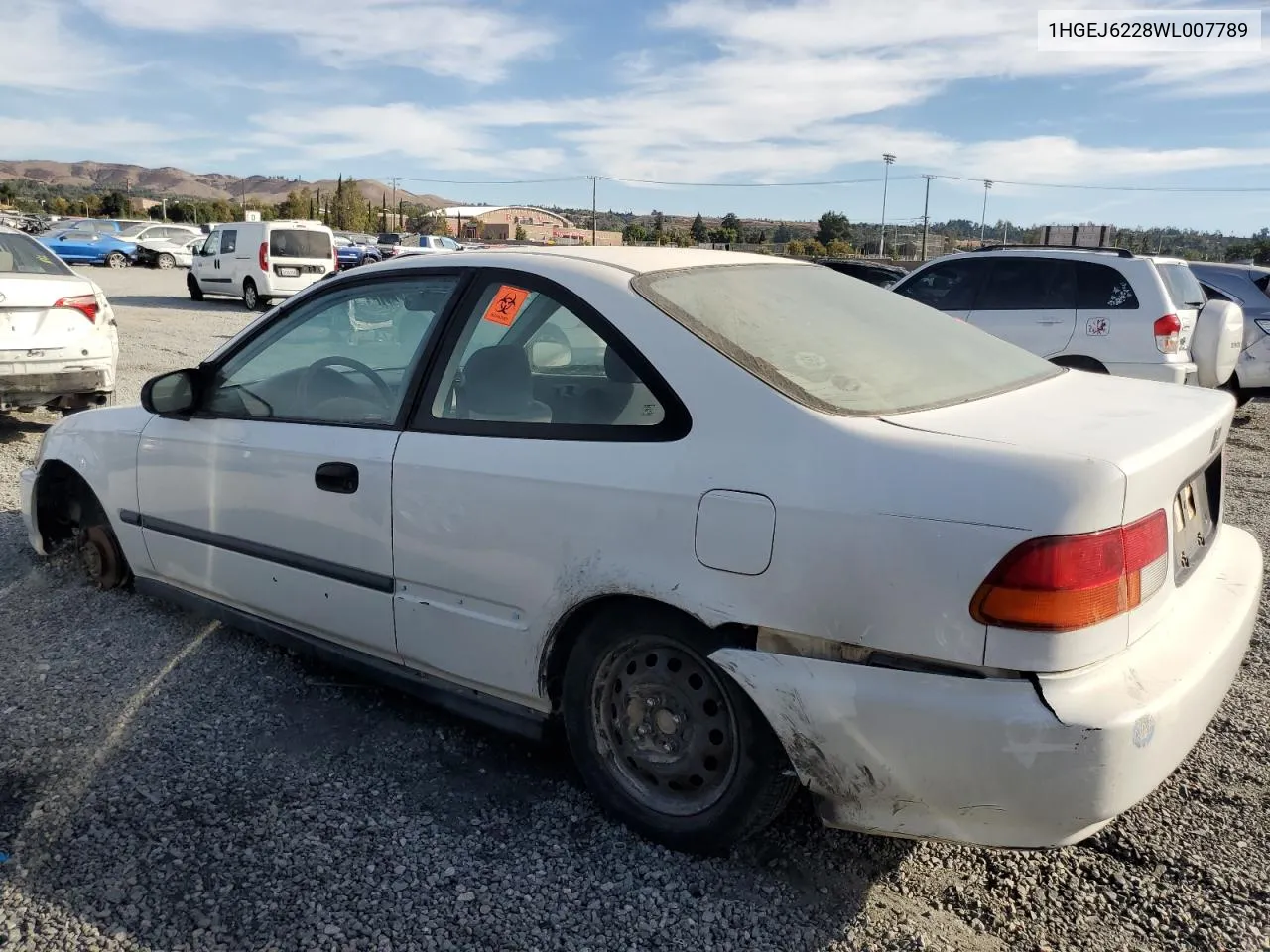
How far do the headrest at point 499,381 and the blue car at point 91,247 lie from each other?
120ft

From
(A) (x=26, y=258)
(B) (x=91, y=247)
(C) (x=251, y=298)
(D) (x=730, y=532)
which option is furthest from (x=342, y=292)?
(B) (x=91, y=247)

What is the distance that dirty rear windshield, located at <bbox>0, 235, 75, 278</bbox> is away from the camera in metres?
7.35

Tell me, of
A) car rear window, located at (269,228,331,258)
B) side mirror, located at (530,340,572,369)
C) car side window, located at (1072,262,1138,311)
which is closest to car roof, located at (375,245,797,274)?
side mirror, located at (530,340,572,369)

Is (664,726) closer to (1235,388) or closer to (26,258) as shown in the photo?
(26,258)

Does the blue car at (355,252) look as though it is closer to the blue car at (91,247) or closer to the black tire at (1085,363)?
the blue car at (91,247)

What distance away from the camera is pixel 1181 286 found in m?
8.49

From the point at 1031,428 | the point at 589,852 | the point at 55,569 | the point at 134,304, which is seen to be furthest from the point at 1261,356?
the point at 134,304

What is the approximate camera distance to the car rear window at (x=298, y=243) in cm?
1956

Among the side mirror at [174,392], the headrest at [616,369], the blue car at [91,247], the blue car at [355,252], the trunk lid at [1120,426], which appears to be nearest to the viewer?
the trunk lid at [1120,426]

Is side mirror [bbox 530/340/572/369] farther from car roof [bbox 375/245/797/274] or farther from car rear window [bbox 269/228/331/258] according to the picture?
car rear window [bbox 269/228/331/258]

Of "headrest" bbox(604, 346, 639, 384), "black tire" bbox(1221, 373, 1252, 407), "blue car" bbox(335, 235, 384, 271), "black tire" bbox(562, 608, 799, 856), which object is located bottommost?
"black tire" bbox(562, 608, 799, 856)

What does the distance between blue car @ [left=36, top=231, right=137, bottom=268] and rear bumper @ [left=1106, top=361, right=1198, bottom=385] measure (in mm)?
35252

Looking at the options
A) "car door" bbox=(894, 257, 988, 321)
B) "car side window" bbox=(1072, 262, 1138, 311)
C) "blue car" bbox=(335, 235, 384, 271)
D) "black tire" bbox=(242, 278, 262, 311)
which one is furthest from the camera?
"blue car" bbox=(335, 235, 384, 271)

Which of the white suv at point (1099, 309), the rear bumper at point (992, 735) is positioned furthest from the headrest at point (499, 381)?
the white suv at point (1099, 309)
